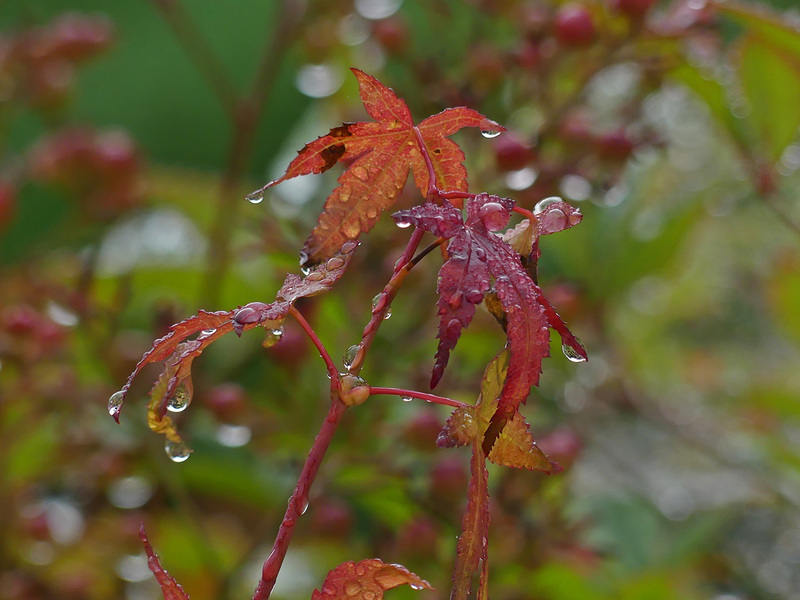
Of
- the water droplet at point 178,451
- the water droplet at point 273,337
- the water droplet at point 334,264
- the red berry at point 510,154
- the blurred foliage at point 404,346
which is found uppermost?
the water droplet at point 334,264

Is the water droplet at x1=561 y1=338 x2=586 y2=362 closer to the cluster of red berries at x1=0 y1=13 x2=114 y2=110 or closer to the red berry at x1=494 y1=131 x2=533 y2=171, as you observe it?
the red berry at x1=494 y1=131 x2=533 y2=171

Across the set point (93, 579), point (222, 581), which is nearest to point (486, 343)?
point (222, 581)

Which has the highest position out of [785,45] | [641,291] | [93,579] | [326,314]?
[785,45]

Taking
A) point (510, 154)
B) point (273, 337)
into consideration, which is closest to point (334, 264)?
point (273, 337)

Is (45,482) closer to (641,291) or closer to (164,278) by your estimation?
(164,278)

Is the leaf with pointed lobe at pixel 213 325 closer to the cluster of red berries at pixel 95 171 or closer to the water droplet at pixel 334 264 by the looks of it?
the water droplet at pixel 334 264

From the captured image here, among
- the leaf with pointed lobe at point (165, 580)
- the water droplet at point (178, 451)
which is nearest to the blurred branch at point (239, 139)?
the water droplet at point (178, 451)

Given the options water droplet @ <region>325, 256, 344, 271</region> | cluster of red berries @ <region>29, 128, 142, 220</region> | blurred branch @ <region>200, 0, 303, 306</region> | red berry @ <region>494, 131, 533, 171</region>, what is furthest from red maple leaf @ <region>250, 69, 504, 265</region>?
cluster of red berries @ <region>29, 128, 142, 220</region>
